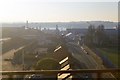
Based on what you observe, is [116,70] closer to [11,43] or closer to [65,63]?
[65,63]

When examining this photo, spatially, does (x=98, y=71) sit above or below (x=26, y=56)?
above

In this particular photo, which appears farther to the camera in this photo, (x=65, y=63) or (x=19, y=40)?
(x=19, y=40)

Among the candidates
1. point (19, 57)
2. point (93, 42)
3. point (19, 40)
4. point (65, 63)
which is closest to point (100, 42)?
point (93, 42)

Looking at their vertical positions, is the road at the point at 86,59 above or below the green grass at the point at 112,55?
above

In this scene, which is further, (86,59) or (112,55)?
(112,55)

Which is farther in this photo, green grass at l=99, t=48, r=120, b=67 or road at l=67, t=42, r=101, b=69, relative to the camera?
green grass at l=99, t=48, r=120, b=67

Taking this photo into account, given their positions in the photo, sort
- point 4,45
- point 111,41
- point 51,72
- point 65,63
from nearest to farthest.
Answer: point 51,72 < point 65,63 < point 4,45 < point 111,41

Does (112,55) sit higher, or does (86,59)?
(86,59)

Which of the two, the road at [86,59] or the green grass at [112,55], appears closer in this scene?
the road at [86,59]

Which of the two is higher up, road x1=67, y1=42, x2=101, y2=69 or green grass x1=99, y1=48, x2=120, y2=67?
road x1=67, y1=42, x2=101, y2=69

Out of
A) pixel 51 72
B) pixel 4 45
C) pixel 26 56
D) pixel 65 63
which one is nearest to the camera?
pixel 51 72
